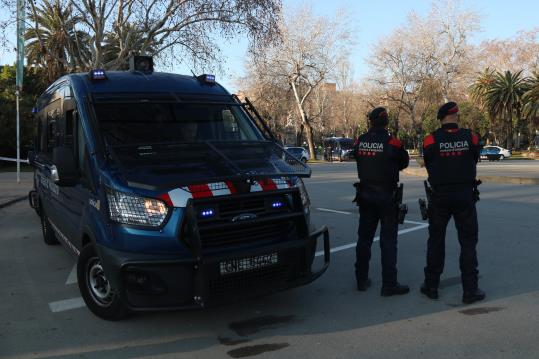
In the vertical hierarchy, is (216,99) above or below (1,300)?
above

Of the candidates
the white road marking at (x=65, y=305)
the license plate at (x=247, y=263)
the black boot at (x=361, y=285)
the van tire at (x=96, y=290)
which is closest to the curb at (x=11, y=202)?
the white road marking at (x=65, y=305)

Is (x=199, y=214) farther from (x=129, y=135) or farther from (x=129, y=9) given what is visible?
(x=129, y=9)

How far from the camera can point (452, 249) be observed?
7.29 metres

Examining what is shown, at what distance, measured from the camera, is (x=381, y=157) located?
515 cm

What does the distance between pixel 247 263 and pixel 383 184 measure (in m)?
1.79

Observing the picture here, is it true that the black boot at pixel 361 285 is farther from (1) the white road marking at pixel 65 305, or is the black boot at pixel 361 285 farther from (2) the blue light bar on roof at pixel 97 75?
(2) the blue light bar on roof at pixel 97 75

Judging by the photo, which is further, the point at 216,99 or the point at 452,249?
the point at 452,249

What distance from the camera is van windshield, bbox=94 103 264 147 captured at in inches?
196

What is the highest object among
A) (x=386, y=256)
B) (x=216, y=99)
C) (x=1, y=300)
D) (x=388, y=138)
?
(x=216, y=99)

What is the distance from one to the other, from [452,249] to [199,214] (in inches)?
181

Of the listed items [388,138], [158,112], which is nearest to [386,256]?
[388,138]

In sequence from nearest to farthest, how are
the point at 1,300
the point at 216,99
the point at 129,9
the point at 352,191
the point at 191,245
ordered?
the point at 191,245 < the point at 1,300 < the point at 216,99 < the point at 352,191 < the point at 129,9

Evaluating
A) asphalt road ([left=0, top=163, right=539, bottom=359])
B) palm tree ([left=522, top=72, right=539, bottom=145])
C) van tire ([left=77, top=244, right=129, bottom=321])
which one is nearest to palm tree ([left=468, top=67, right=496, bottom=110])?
palm tree ([left=522, top=72, right=539, bottom=145])

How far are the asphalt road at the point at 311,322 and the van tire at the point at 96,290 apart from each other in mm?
106
